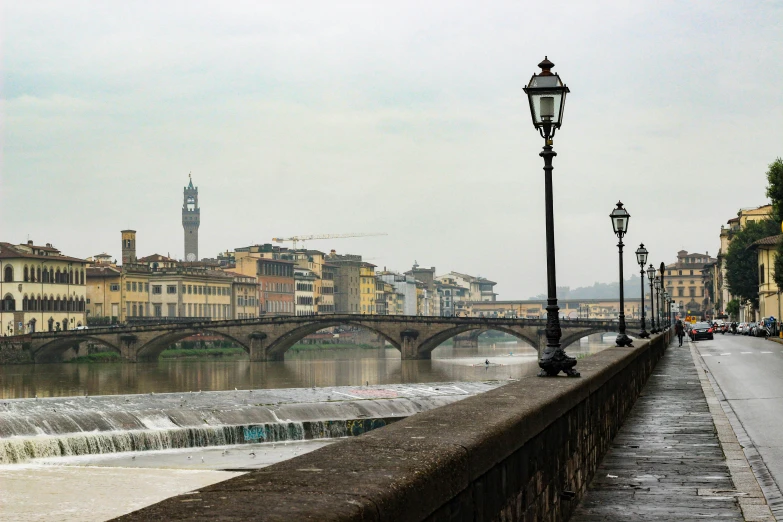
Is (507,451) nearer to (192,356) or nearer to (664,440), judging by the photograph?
(664,440)

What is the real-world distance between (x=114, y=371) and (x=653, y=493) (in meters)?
77.3

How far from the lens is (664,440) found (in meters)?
13.1

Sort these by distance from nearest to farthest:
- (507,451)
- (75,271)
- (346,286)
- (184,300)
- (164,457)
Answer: (507,451) < (164,457) < (75,271) < (184,300) < (346,286)

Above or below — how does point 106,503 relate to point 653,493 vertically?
below

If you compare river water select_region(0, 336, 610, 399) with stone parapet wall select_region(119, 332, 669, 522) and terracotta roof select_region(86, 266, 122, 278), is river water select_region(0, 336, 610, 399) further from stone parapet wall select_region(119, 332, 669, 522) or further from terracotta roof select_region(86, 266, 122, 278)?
stone parapet wall select_region(119, 332, 669, 522)

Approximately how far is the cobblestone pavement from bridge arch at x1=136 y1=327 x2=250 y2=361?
81361 mm

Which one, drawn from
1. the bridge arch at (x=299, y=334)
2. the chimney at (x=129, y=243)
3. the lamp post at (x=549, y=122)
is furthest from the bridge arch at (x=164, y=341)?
the lamp post at (x=549, y=122)

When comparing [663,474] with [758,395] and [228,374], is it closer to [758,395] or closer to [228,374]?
[758,395]

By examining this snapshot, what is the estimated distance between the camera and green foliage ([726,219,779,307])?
95.4m

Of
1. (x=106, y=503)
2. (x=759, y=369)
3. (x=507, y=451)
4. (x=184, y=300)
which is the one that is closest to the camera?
(x=507, y=451)

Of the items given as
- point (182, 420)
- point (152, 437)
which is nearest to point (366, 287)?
point (182, 420)

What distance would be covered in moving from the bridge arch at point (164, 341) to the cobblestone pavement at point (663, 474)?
8136 cm

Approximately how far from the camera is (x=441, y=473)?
3.96m

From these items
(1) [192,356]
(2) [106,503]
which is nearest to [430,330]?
(1) [192,356]
